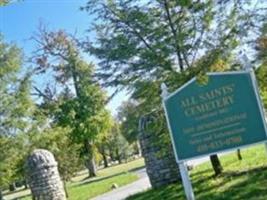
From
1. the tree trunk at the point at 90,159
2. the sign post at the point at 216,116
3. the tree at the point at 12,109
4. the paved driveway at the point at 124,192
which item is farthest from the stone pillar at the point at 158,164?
the tree trunk at the point at 90,159

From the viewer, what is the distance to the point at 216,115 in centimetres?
1127

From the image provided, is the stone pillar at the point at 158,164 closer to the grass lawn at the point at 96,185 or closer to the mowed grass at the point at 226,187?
the mowed grass at the point at 226,187

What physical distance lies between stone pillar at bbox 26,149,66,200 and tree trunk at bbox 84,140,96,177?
24672mm

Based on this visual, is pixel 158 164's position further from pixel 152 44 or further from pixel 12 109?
pixel 12 109

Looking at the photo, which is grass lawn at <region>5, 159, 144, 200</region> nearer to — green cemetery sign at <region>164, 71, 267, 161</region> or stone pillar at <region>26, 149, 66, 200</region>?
stone pillar at <region>26, 149, 66, 200</region>

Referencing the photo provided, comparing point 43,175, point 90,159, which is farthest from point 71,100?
point 43,175

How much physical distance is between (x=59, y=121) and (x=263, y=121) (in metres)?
35.0

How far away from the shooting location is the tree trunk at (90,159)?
46.1 meters

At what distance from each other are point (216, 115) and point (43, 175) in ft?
36.7

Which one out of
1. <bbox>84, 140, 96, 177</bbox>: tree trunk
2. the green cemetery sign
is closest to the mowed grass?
the green cemetery sign

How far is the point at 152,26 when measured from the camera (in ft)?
52.0

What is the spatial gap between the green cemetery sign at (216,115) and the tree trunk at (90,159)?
34493mm

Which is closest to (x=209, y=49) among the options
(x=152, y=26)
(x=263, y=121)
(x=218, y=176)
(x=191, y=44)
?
(x=191, y=44)

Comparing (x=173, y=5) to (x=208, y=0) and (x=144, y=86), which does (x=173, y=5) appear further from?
(x=144, y=86)
